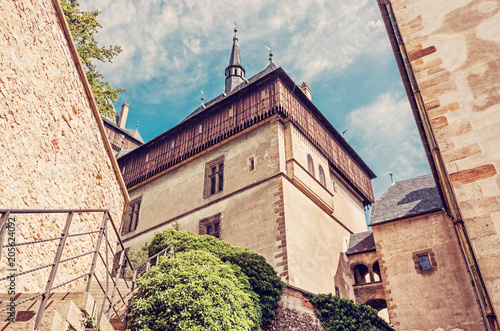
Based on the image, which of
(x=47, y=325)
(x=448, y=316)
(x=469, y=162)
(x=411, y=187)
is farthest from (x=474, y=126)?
(x=411, y=187)

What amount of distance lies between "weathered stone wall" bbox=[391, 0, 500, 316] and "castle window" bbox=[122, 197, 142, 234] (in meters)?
18.0

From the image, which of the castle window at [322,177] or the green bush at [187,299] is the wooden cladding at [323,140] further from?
the green bush at [187,299]

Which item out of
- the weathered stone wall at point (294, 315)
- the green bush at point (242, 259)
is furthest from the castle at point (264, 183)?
the green bush at point (242, 259)

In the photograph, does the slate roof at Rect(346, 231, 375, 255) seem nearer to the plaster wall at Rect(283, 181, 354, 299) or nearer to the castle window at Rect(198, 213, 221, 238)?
the plaster wall at Rect(283, 181, 354, 299)

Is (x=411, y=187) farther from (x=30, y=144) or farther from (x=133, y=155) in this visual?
(x=30, y=144)

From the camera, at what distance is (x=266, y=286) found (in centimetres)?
1259

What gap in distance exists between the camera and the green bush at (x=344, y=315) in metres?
13.4

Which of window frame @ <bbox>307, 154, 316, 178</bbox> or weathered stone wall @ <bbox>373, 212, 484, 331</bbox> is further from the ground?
window frame @ <bbox>307, 154, 316, 178</bbox>

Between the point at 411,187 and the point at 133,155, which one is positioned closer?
the point at 411,187

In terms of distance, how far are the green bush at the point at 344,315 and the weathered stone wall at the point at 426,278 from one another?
5.67 ft

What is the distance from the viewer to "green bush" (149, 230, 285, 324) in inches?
482

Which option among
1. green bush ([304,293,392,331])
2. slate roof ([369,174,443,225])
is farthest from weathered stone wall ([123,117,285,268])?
slate roof ([369,174,443,225])

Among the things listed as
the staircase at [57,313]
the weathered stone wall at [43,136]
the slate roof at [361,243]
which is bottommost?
the staircase at [57,313]

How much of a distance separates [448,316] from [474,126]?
9.88 metres
